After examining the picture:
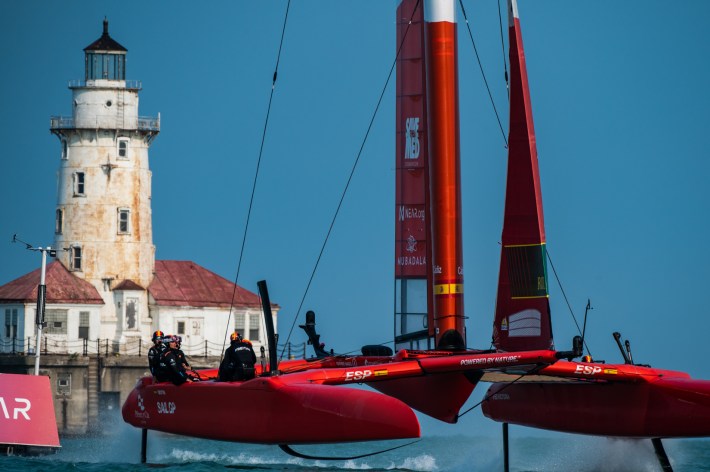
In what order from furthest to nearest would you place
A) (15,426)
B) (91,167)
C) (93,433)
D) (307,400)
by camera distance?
1. (91,167)
2. (93,433)
3. (15,426)
4. (307,400)

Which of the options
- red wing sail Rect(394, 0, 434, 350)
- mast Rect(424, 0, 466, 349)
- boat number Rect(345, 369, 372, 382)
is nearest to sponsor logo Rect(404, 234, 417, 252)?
red wing sail Rect(394, 0, 434, 350)

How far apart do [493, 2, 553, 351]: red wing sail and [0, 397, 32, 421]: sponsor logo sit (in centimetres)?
816

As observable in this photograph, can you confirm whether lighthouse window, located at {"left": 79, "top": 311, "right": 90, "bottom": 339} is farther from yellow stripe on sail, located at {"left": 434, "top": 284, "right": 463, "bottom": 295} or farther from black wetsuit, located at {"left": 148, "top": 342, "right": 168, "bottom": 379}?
yellow stripe on sail, located at {"left": 434, "top": 284, "right": 463, "bottom": 295}

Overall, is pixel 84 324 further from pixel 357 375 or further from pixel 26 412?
pixel 357 375

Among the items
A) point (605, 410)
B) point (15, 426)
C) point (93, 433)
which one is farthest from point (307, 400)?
point (93, 433)

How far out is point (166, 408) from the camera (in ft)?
68.0

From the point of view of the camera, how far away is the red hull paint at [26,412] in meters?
23.8

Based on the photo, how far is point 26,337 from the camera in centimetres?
5072

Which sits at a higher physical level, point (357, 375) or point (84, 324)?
point (84, 324)

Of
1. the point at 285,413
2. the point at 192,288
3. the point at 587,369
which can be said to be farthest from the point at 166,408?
the point at 192,288

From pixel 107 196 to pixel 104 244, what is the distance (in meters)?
1.66

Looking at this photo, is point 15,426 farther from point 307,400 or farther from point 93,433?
point 93,433

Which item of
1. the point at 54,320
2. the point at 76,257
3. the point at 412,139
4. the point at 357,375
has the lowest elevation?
the point at 357,375

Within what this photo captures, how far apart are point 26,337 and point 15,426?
27239 mm
